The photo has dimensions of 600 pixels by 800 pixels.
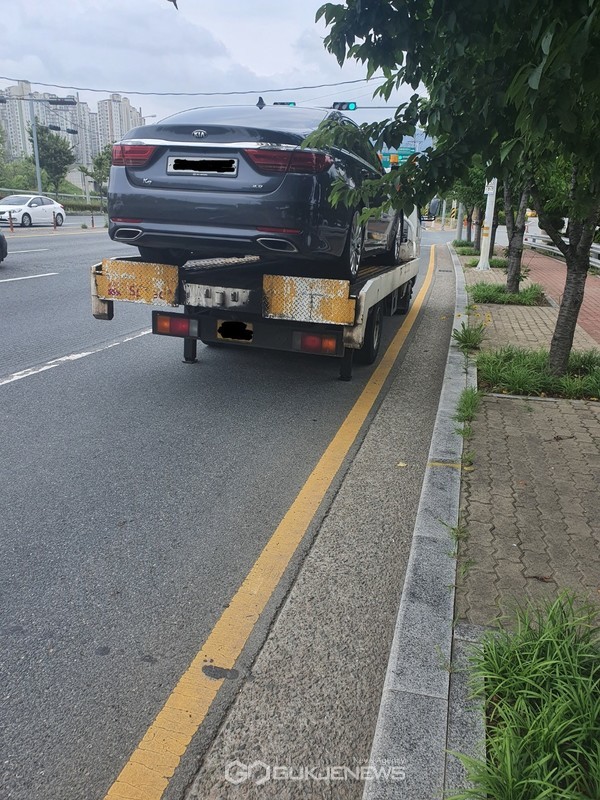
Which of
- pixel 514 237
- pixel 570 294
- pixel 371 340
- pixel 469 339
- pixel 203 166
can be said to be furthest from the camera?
pixel 514 237

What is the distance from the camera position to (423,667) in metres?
2.52

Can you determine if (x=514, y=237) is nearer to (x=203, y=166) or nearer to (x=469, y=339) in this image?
(x=469, y=339)

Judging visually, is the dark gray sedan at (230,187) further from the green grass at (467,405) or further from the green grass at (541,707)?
the green grass at (541,707)

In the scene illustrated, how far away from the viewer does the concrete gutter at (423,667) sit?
2.08 meters

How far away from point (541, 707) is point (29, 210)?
1196 inches

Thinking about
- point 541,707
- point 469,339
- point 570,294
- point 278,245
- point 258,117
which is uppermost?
point 258,117

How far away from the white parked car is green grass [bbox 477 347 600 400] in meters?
25.3

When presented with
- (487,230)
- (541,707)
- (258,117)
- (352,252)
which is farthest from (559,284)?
(541,707)

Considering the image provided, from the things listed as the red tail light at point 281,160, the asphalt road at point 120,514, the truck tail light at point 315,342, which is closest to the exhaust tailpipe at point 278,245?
the red tail light at point 281,160

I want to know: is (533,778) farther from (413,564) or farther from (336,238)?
(336,238)

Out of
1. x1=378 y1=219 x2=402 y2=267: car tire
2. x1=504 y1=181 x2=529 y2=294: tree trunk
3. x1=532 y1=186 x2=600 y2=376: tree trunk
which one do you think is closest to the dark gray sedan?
x1=532 y1=186 x2=600 y2=376: tree trunk

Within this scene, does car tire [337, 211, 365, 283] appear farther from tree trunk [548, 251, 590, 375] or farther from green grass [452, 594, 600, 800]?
green grass [452, 594, 600, 800]

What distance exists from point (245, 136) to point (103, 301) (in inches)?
79.2

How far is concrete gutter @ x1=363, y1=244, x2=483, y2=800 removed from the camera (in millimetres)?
2082
